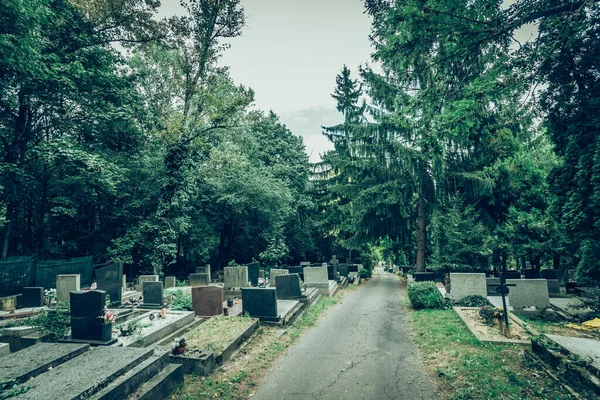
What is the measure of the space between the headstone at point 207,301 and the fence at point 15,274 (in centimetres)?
946

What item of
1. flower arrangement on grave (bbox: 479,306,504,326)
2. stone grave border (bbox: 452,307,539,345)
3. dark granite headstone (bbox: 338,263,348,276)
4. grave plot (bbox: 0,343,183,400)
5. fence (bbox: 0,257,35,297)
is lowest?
dark granite headstone (bbox: 338,263,348,276)

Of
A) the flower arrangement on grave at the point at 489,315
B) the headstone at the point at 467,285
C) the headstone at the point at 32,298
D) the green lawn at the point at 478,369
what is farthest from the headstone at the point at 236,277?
the flower arrangement on grave at the point at 489,315

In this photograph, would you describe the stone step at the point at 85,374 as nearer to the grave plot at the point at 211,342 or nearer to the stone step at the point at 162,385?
the stone step at the point at 162,385

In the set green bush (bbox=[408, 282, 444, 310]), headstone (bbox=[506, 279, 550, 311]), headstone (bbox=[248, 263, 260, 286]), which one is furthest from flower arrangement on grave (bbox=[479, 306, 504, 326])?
headstone (bbox=[248, 263, 260, 286])

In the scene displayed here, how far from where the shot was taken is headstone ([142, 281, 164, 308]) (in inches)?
382

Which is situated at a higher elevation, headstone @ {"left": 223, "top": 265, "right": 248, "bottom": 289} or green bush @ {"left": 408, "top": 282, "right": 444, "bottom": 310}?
headstone @ {"left": 223, "top": 265, "right": 248, "bottom": 289}

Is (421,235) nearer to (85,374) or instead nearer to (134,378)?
(134,378)

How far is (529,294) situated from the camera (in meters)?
9.34

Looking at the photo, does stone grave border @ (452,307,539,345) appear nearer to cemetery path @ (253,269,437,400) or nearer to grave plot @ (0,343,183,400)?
cemetery path @ (253,269,437,400)

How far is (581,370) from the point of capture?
4195 mm

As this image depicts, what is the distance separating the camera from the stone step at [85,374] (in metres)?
3.71

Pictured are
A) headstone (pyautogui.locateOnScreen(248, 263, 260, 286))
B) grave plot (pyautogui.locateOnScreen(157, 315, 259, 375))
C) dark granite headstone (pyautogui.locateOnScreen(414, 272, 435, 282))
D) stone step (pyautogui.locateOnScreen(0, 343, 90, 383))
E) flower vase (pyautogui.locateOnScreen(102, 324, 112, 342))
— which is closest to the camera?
stone step (pyautogui.locateOnScreen(0, 343, 90, 383))

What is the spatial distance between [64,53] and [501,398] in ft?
65.8

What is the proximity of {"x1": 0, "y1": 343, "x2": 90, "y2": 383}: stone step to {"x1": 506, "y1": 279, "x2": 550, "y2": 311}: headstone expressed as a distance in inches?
460
